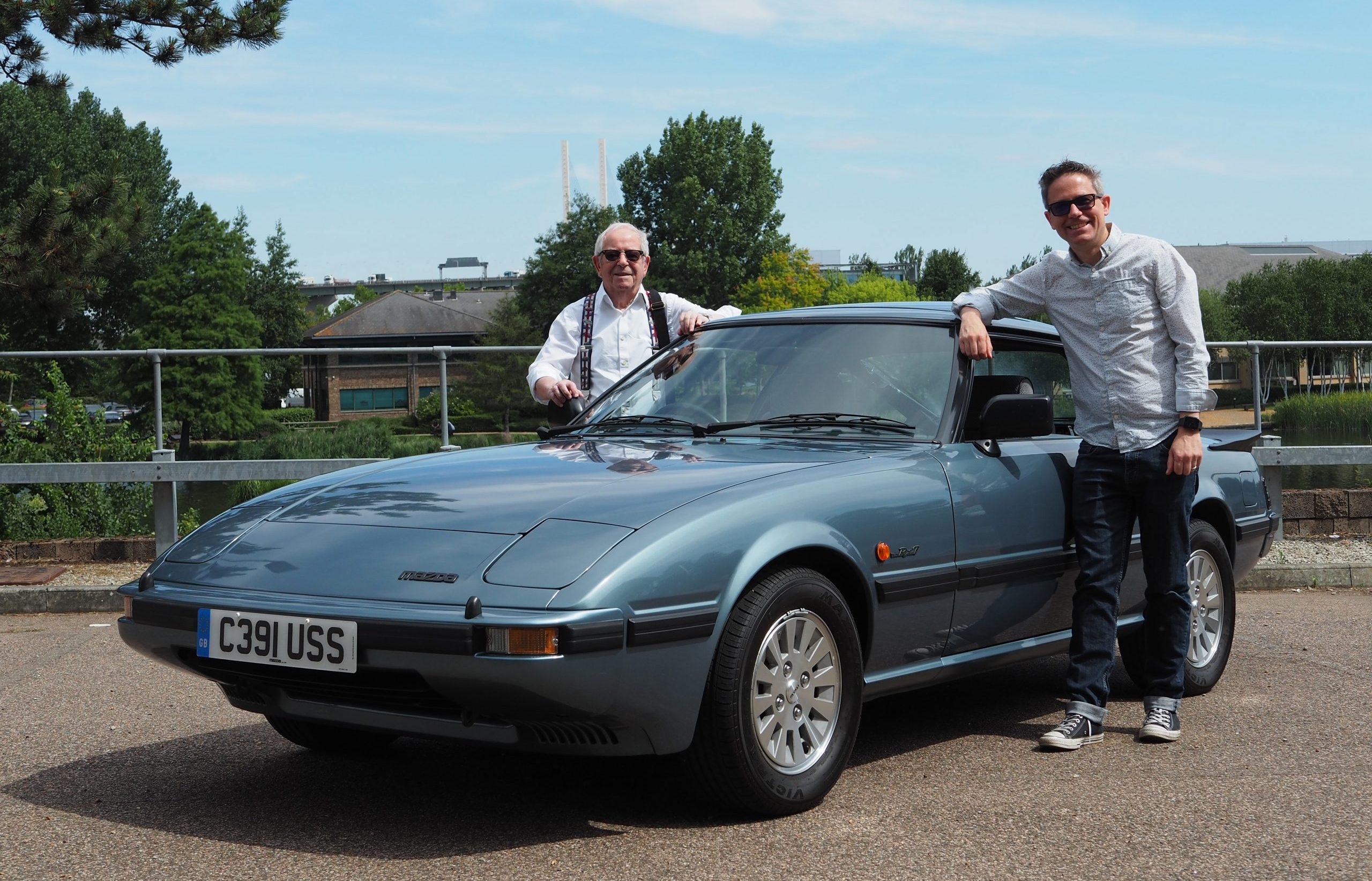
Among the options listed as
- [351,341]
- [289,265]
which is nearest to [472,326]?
[289,265]

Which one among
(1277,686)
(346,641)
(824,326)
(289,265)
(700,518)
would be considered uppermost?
(289,265)

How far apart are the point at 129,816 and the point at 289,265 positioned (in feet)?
261

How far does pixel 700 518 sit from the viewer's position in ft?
11.9

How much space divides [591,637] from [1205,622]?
3.36 meters

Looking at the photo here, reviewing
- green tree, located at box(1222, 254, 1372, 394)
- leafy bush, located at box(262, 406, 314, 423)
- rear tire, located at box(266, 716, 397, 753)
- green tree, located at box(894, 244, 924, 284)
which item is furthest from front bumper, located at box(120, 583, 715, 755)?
green tree, located at box(894, 244, 924, 284)

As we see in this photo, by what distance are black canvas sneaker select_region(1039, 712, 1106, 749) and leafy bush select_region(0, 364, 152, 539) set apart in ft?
22.6

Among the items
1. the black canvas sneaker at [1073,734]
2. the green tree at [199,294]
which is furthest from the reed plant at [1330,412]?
the green tree at [199,294]

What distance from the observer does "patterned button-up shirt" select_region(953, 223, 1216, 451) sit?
484 cm

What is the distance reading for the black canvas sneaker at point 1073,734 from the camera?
469cm

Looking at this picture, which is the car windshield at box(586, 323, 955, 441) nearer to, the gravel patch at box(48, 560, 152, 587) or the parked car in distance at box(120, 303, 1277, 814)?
the parked car in distance at box(120, 303, 1277, 814)

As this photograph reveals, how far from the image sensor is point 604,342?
641cm

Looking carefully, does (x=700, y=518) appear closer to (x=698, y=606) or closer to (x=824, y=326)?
(x=698, y=606)

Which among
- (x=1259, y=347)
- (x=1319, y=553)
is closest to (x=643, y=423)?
(x=1319, y=553)

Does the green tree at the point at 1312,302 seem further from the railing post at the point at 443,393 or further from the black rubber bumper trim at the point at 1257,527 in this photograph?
the black rubber bumper trim at the point at 1257,527
